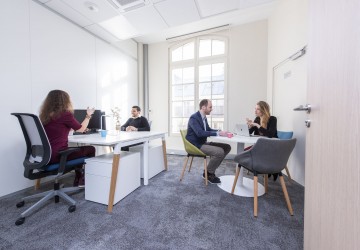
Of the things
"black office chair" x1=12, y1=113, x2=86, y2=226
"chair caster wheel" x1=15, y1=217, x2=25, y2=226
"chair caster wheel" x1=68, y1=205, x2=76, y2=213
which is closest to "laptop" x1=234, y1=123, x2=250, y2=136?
"black office chair" x1=12, y1=113, x2=86, y2=226

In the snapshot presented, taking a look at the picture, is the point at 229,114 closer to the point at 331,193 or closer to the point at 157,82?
the point at 157,82

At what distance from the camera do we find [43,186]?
2.40 meters

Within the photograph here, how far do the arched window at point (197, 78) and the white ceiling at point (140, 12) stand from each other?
85 cm

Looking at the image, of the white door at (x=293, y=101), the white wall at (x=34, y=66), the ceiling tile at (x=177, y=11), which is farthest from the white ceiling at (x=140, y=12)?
the white door at (x=293, y=101)

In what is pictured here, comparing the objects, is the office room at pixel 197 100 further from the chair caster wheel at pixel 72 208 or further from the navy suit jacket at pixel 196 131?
the navy suit jacket at pixel 196 131

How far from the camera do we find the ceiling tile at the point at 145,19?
278 centimetres

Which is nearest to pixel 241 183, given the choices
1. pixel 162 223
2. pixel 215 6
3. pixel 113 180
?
pixel 162 223

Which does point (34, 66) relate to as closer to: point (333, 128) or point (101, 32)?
point (101, 32)

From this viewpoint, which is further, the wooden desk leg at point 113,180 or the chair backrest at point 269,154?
the wooden desk leg at point 113,180

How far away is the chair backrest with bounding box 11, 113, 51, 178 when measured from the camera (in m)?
1.56

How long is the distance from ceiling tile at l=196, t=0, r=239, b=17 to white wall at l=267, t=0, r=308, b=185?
2.99 feet

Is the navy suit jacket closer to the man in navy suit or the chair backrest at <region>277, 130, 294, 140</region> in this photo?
the man in navy suit

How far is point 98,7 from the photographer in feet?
8.48

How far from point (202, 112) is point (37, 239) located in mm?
2372
